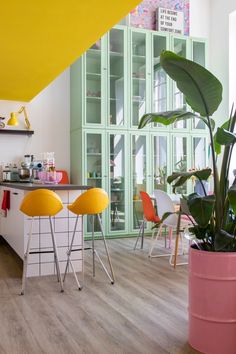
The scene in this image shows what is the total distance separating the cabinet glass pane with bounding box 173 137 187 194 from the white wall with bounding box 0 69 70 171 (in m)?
1.83

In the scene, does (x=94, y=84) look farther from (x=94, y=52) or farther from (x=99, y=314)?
(x=99, y=314)

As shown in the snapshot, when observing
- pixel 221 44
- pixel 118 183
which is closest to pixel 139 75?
pixel 221 44

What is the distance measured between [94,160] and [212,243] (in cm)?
→ 396

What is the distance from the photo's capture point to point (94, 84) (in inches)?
240

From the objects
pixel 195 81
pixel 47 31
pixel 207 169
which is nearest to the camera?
pixel 195 81

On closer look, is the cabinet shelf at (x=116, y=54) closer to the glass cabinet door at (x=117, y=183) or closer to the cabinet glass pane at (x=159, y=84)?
the cabinet glass pane at (x=159, y=84)

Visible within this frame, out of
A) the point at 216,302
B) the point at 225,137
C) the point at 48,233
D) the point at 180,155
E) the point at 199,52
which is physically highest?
the point at 199,52

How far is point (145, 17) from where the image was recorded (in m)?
6.76

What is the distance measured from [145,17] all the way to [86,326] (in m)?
5.70

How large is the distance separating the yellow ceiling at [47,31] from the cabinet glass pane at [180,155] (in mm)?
2531

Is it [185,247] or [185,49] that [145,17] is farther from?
[185,247]

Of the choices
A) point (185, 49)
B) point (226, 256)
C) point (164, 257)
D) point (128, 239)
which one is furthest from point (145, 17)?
point (226, 256)

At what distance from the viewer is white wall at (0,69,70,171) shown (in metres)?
6.12

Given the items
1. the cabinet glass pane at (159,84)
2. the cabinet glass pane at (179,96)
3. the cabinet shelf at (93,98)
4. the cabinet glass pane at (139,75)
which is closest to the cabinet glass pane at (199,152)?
the cabinet glass pane at (179,96)
